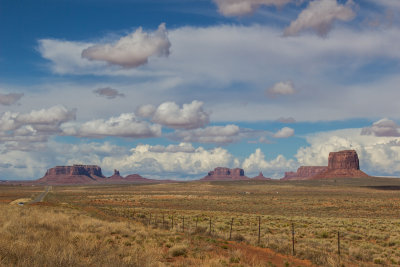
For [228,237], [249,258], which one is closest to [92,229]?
[228,237]

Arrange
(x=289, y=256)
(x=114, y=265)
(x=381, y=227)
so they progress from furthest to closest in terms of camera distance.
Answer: (x=381, y=227)
(x=289, y=256)
(x=114, y=265)

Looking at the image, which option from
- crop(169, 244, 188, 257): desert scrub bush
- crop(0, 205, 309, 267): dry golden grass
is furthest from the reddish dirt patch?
crop(169, 244, 188, 257): desert scrub bush

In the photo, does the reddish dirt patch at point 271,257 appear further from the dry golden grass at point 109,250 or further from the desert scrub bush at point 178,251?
the desert scrub bush at point 178,251

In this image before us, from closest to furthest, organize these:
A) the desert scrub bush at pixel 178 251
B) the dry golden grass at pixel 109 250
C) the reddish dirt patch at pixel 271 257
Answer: the dry golden grass at pixel 109 250 < the reddish dirt patch at pixel 271 257 < the desert scrub bush at pixel 178 251

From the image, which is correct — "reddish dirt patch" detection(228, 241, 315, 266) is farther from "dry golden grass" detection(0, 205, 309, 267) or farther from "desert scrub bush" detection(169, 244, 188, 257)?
"desert scrub bush" detection(169, 244, 188, 257)

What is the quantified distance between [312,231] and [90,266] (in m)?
25.0

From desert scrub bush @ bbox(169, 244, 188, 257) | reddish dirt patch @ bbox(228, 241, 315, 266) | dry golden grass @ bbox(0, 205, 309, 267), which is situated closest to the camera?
dry golden grass @ bbox(0, 205, 309, 267)

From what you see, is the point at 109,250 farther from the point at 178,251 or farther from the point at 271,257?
the point at 271,257

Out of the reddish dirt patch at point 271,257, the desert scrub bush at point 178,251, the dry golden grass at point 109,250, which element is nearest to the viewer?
the dry golden grass at point 109,250

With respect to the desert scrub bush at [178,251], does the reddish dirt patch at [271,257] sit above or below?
below

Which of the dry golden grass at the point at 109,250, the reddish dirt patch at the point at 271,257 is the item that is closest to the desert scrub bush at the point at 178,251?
the dry golden grass at the point at 109,250

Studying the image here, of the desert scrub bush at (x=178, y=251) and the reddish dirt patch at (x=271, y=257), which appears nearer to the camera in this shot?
the reddish dirt patch at (x=271, y=257)

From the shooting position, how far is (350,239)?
26812mm

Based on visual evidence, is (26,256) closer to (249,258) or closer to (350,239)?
(249,258)
